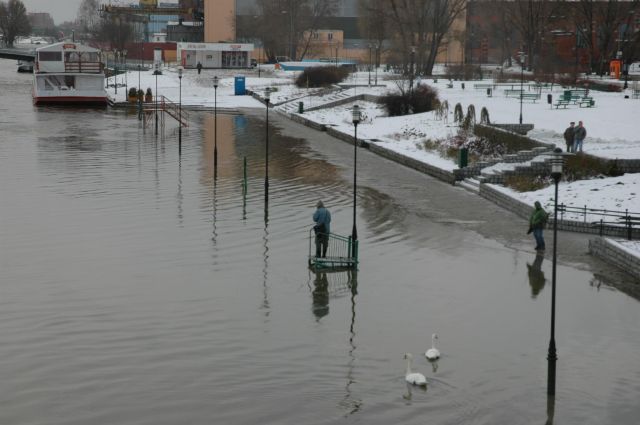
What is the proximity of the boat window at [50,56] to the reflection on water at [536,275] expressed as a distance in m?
55.9

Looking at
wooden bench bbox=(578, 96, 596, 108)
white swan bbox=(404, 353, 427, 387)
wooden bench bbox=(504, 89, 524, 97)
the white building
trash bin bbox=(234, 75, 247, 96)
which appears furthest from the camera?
the white building

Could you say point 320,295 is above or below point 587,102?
below

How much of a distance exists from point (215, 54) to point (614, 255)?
274 ft

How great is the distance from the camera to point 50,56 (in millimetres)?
73062

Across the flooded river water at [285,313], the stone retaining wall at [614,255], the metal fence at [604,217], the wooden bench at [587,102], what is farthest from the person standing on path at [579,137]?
the wooden bench at [587,102]

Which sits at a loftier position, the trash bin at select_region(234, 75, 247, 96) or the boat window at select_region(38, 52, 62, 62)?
the boat window at select_region(38, 52, 62, 62)

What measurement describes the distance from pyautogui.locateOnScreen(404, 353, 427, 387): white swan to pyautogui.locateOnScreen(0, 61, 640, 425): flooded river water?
15 cm

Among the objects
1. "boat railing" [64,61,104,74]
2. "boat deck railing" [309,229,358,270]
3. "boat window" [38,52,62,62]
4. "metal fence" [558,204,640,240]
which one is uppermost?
"boat window" [38,52,62,62]

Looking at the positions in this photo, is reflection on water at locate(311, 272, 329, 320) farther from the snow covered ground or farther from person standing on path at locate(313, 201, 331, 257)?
the snow covered ground

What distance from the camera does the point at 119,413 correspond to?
47.1 feet

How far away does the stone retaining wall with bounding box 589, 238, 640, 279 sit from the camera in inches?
883

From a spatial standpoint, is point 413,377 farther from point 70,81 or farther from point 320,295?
point 70,81

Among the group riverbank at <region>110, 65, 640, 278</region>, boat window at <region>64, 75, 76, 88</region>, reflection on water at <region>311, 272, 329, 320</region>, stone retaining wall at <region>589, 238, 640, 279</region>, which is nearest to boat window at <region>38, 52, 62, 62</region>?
boat window at <region>64, 75, 76, 88</region>

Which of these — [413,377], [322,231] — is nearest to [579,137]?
[322,231]
